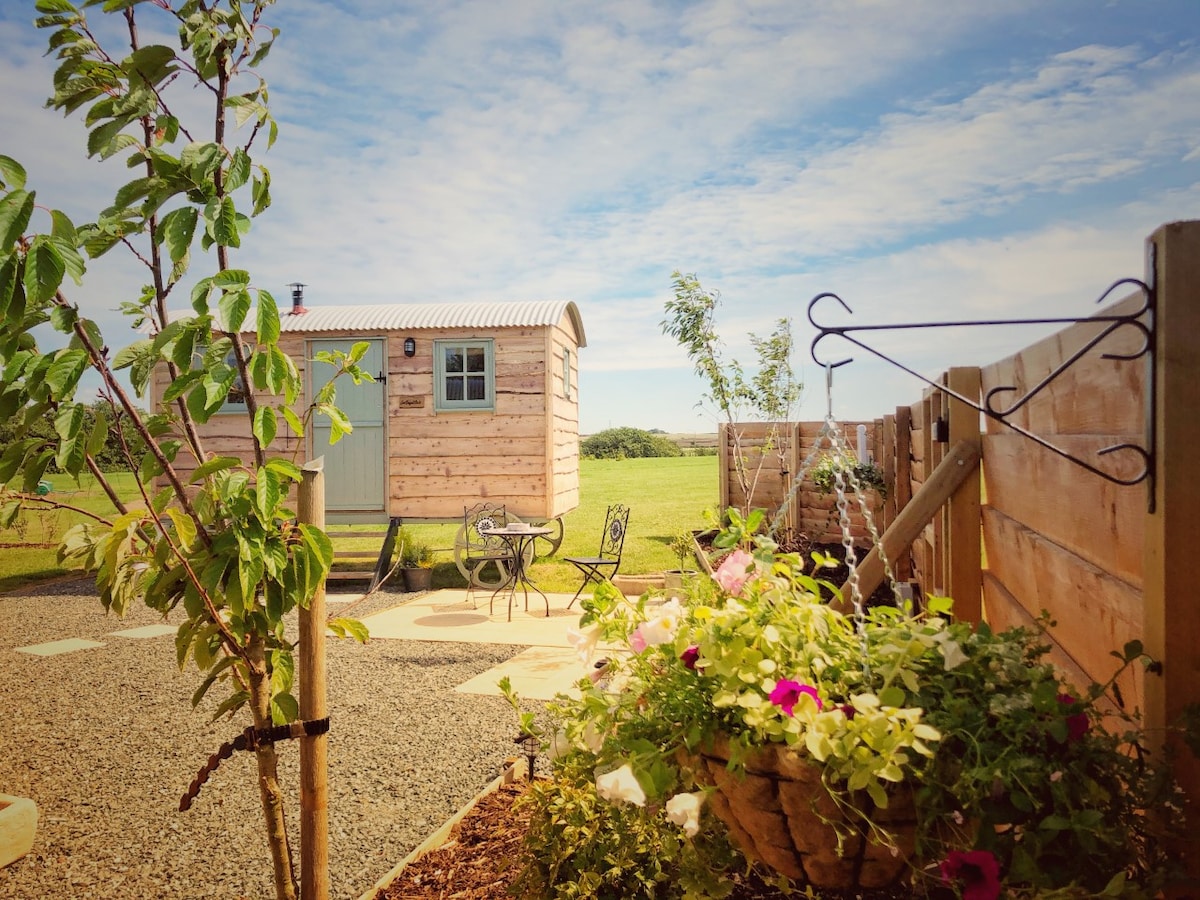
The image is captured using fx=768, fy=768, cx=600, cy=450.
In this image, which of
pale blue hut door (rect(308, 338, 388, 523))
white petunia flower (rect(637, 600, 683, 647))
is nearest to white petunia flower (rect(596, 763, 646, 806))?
white petunia flower (rect(637, 600, 683, 647))

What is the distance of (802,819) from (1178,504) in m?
0.73

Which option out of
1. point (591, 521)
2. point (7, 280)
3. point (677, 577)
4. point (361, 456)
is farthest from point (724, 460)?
point (7, 280)

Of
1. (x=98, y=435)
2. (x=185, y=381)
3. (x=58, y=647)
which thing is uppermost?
(x=185, y=381)

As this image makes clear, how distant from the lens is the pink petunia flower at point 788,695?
115 centimetres

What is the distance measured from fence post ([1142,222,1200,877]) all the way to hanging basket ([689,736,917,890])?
402mm

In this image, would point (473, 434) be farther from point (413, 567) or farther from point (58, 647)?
point (58, 647)

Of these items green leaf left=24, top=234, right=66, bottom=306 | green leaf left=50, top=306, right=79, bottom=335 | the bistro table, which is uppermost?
green leaf left=24, top=234, right=66, bottom=306

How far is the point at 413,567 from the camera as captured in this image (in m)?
8.81

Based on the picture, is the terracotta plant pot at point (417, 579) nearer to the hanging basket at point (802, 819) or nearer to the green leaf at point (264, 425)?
the green leaf at point (264, 425)

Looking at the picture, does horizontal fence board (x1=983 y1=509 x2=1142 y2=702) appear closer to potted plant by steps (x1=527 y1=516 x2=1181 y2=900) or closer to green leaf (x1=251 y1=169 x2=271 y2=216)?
potted plant by steps (x1=527 y1=516 x2=1181 y2=900)

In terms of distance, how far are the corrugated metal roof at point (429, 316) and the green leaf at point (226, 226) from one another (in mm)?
7543

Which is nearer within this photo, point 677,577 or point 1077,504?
point 1077,504

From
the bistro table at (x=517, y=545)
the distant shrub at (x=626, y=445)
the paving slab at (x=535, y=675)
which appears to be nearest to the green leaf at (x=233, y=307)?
the paving slab at (x=535, y=675)

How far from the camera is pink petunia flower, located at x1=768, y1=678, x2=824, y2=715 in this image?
115cm
